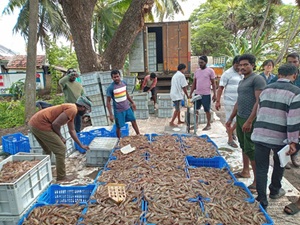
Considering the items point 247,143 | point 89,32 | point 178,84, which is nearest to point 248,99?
point 247,143

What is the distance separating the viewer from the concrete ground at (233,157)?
3.03 meters

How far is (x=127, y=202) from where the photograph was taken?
2.68 meters

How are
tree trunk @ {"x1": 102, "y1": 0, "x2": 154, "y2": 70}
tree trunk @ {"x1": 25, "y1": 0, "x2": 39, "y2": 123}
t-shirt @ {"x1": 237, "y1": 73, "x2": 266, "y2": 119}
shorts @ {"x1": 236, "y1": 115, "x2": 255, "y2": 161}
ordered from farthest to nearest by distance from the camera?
1. tree trunk @ {"x1": 102, "y1": 0, "x2": 154, "y2": 70}
2. tree trunk @ {"x1": 25, "y1": 0, "x2": 39, "y2": 123}
3. shorts @ {"x1": 236, "y1": 115, "x2": 255, "y2": 161}
4. t-shirt @ {"x1": 237, "y1": 73, "x2": 266, "y2": 119}

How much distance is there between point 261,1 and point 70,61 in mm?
17852

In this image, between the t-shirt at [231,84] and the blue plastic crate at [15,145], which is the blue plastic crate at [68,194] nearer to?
the blue plastic crate at [15,145]

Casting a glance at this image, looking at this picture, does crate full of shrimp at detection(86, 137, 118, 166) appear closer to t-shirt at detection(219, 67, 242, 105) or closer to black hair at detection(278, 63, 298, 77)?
t-shirt at detection(219, 67, 242, 105)

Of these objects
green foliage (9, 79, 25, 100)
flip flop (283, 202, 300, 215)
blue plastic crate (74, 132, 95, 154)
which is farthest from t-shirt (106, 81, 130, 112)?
green foliage (9, 79, 25, 100)

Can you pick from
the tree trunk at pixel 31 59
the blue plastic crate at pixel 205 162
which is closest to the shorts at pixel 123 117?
the blue plastic crate at pixel 205 162

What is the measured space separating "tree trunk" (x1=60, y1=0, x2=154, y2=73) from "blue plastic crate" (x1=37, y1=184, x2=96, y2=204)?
6.65 metres

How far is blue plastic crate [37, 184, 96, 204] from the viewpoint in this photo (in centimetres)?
301

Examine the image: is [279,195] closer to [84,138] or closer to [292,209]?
[292,209]

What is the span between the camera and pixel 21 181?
2.84 meters

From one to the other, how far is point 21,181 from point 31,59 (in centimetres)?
598

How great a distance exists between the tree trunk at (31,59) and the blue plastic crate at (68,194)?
19.1 ft
